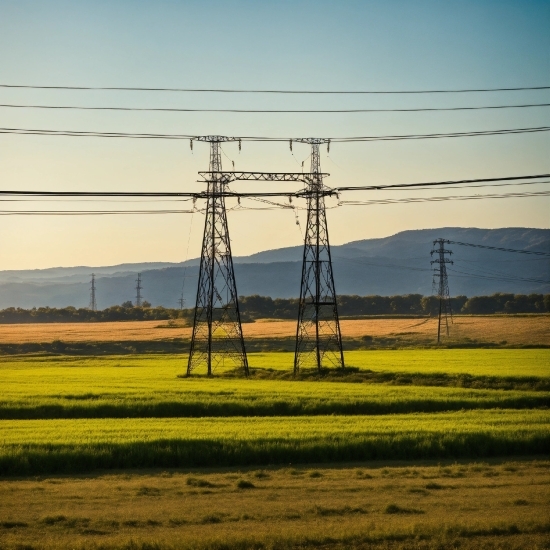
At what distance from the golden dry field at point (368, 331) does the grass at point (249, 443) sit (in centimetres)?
6804

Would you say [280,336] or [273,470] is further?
[280,336]

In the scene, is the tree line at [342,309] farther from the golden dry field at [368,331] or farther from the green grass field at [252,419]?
the green grass field at [252,419]

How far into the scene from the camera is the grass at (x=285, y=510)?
17.4m

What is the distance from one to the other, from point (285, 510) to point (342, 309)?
141 m

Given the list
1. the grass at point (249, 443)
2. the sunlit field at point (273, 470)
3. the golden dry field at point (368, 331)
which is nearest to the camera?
the sunlit field at point (273, 470)

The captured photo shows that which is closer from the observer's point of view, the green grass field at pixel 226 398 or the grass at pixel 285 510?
the grass at pixel 285 510

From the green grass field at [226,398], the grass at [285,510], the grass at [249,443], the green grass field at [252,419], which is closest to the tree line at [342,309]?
the green grass field at [252,419]

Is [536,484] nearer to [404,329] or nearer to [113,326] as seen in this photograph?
[404,329]

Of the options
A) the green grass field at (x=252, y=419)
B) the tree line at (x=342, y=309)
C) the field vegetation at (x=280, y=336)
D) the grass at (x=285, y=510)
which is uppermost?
the tree line at (x=342, y=309)

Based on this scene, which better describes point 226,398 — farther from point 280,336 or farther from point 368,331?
point 368,331

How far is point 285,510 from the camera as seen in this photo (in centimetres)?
1998

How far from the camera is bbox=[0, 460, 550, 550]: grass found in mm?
17391

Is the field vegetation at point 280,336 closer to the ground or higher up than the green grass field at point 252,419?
higher up

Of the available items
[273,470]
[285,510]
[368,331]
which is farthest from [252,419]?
[368,331]
